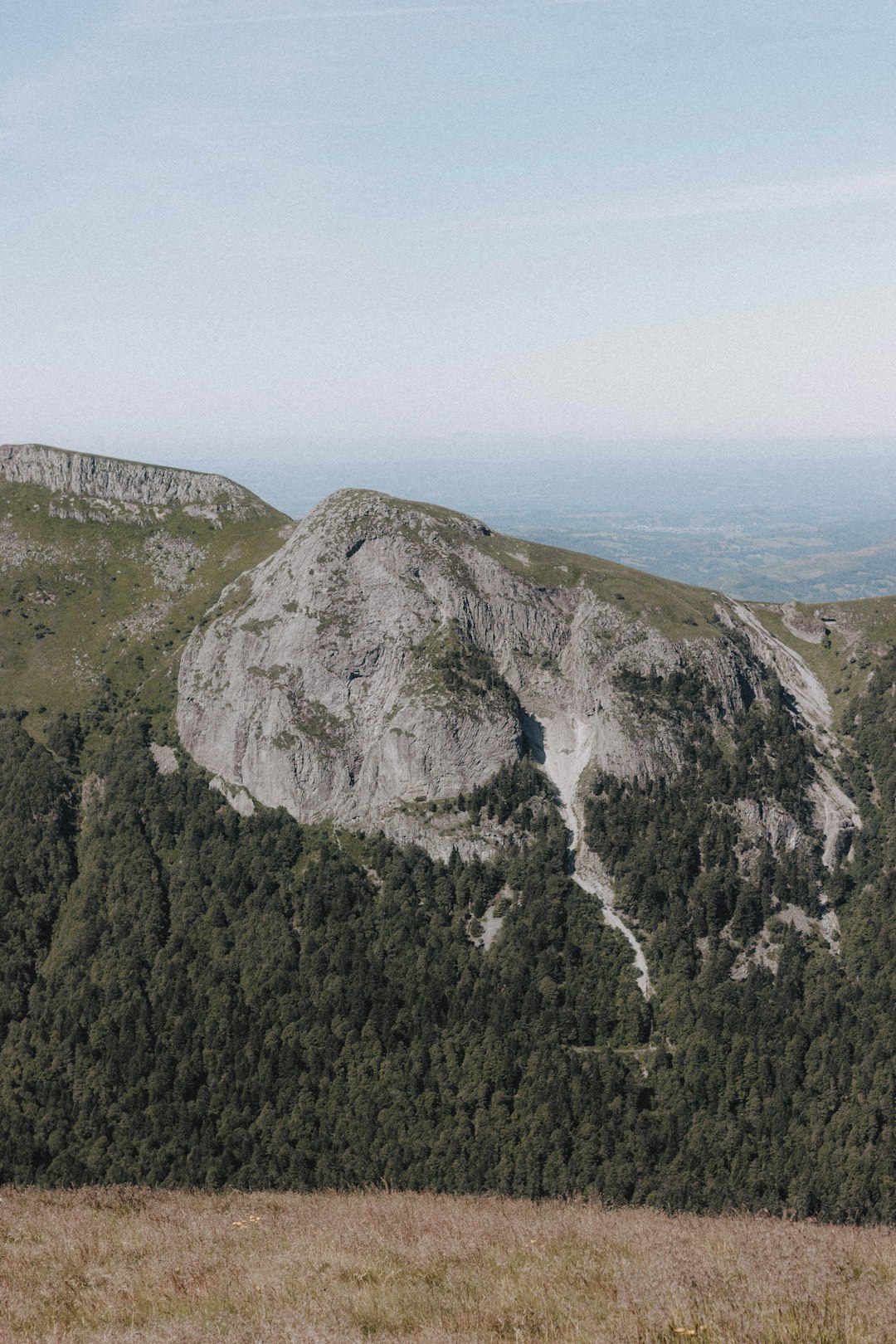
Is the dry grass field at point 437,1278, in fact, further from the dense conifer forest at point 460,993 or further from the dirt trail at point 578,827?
the dirt trail at point 578,827

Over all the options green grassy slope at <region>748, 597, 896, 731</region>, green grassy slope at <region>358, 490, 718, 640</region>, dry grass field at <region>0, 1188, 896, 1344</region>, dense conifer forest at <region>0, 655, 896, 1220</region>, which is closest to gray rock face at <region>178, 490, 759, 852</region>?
green grassy slope at <region>358, 490, 718, 640</region>

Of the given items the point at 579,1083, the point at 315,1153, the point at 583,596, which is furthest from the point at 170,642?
the point at 579,1083

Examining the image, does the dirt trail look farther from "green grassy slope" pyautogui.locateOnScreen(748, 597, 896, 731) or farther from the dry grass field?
the dry grass field

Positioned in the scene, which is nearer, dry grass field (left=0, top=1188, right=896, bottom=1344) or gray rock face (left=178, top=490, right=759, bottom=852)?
dry grass field (left=0, top=1188, right=896, bottom=1344)

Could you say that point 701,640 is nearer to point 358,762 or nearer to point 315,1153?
point 358,762

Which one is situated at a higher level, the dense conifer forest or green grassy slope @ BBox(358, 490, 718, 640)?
green grassy slope @ BBox(358, 490, 718, 640)

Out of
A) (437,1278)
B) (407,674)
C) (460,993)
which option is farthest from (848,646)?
(437,1278)
